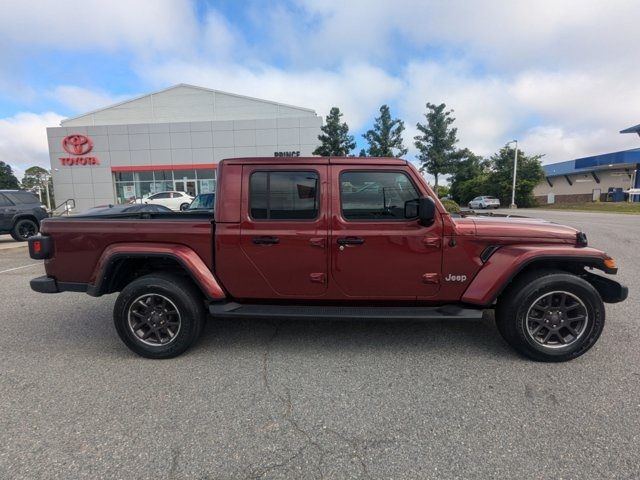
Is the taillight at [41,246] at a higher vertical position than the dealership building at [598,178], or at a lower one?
lower

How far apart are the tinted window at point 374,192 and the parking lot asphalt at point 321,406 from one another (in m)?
1.43

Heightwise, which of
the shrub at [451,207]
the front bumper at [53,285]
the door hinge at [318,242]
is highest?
the shrub at [451,207]

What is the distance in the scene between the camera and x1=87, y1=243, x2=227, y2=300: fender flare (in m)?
3.28

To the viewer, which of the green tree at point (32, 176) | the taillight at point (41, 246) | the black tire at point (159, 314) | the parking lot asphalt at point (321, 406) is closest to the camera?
the parking lot asphalt at point (321, 406)

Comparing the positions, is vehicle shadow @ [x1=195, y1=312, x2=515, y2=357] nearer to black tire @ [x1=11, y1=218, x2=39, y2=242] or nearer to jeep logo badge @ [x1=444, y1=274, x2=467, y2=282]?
jeep logo badge @ [x1=444, y1=274, x2=467, y2=282]

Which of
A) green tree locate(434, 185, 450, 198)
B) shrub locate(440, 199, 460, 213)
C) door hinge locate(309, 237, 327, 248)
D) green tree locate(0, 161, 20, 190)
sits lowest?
door hinge locate(309, 237, 327, 248)

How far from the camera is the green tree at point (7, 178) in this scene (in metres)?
77.3

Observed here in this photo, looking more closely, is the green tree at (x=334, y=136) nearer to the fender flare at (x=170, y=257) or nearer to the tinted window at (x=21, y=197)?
the tinted window at (x=21, y=197)

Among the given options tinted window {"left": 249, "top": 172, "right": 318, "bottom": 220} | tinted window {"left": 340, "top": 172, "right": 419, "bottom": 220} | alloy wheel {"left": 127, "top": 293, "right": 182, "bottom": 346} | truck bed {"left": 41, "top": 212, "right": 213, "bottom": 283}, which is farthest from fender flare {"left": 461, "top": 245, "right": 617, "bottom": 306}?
alloy wheel {"left": 127, "top": 293, "right": 182, "bottom": 346}

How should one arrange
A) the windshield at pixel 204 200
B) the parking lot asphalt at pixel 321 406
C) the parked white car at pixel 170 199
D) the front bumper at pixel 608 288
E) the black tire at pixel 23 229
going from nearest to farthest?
the parking lot asphalt at pixel 321 406 < the front bumper at pixel 608 288 < the black tire at pixel 23 229 < the windshield at pixel 204 200 < the parked white car at pixel 170 199

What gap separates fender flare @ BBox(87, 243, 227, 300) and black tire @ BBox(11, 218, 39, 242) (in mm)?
11326

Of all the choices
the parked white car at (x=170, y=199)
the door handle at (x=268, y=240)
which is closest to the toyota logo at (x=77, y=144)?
the parked white car at (x=170, y=199)

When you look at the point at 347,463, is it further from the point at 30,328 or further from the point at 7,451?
the point at 30,328

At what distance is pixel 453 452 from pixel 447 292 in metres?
1.47
